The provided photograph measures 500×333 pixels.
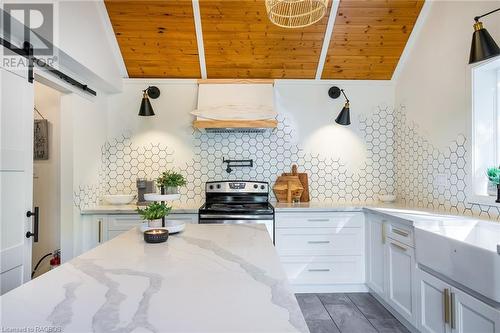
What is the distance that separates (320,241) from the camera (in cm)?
314

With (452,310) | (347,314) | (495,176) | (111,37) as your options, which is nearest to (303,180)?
(347,314)

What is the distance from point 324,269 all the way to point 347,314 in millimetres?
501

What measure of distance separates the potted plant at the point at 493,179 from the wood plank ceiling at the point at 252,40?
176cm

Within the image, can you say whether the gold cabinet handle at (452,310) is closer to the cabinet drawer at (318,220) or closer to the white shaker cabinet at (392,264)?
the white shaker cabinet at (392,264)

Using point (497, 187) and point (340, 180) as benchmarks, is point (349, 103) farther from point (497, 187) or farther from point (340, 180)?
point (497, 187)

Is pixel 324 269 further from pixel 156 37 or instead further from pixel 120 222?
pixel 156 37

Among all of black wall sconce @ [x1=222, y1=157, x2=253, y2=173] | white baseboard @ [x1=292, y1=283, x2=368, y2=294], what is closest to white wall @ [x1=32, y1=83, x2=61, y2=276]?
black wall sconce @ [x1=222, y1=157, x2=253, y2=173]

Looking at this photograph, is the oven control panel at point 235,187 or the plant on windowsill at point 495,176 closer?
the plant on windowsill at point 495,176

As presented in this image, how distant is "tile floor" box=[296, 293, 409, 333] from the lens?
2473 millimetres

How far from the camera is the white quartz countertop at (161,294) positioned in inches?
29.7

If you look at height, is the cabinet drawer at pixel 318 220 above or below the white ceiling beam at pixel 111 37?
below

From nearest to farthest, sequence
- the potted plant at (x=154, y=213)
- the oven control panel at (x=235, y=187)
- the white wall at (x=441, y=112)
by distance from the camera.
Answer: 1. the potted plant at (x=154, y=213)
2. the white wall at (x=441, y=112)
3. the oven control panel at (x=235, y=187)

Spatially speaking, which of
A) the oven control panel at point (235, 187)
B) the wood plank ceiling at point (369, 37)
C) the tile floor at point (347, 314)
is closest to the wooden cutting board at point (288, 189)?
the oven control panel at point (235, 187)

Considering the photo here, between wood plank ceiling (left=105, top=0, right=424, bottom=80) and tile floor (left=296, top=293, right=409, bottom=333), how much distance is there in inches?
96.7
